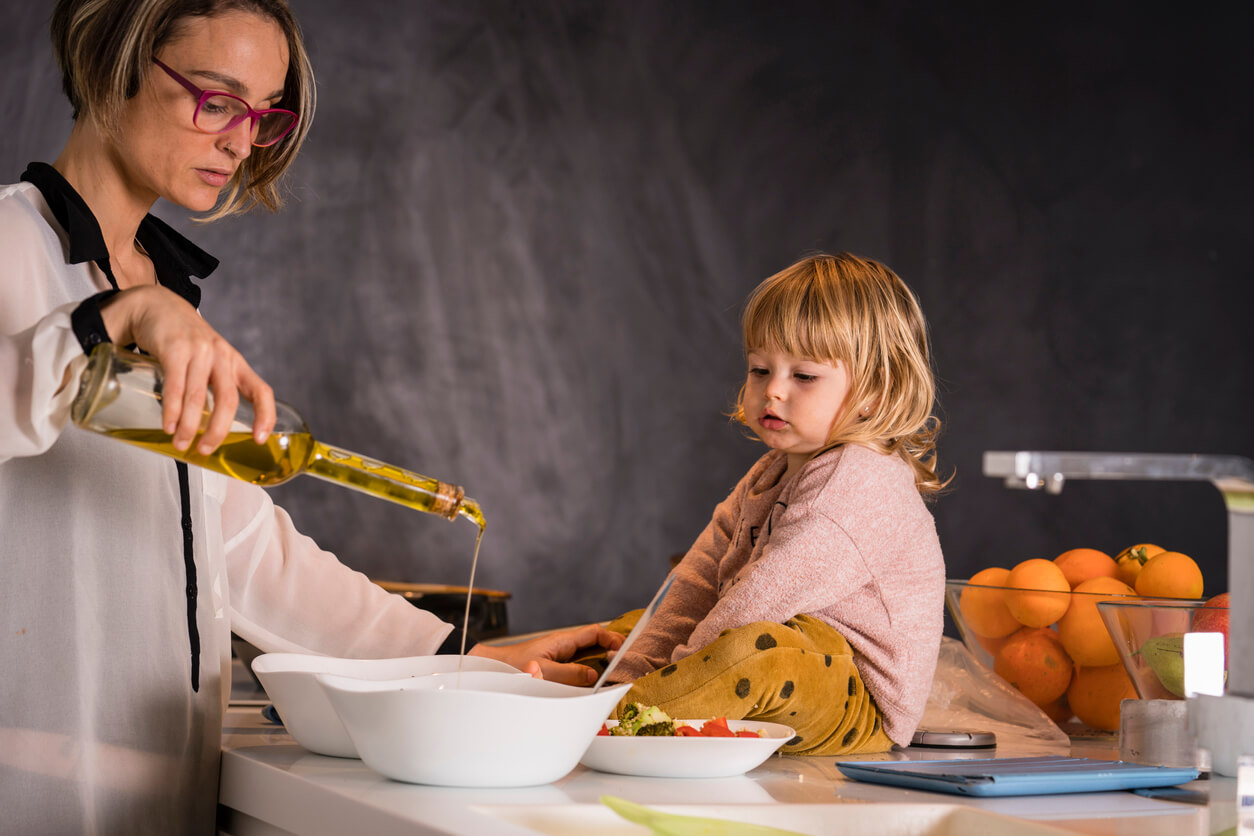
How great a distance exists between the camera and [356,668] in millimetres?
952

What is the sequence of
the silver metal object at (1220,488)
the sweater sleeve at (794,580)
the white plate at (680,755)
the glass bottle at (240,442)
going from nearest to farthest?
the silver metal object at (1220,488) < the glass bottle at (240,442) < the white plate at (680,755) < the sweater sleeve at (794,580)

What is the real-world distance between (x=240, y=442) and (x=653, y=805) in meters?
0.34

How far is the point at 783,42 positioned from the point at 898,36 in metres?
0.30

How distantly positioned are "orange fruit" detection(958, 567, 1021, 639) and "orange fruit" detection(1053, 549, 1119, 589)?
0.19 ft

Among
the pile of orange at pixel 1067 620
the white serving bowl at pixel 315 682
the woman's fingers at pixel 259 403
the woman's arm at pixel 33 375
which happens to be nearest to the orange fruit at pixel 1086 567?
the pile of orange at pixel 1067 620

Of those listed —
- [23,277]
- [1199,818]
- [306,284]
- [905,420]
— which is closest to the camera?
[1199,818]

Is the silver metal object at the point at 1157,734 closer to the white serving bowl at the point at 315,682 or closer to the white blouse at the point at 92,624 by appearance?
the white serving bowl at the point at 315,682

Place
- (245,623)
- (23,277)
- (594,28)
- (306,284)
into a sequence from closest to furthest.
A: (23,277)
(245,623)
(306,284)
(594,28)

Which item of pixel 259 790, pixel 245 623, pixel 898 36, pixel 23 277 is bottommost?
pixel 259 790

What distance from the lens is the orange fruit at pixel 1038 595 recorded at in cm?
111

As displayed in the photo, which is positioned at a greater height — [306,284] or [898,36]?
[898,36]

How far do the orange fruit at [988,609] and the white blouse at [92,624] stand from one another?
70 cm

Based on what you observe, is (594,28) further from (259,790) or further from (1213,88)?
(259,790)

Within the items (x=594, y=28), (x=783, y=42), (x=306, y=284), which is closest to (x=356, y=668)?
(x=306, y=284)
